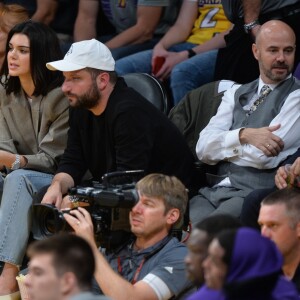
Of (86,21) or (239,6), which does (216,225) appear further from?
(86,21)

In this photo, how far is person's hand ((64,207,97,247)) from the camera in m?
4.78

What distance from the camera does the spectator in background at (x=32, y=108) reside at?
6160 mm

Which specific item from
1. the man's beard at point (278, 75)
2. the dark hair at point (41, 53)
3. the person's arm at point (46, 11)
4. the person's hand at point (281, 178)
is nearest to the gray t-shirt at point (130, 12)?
the person's arm at point (46, 11)

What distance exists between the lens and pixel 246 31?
6562mm

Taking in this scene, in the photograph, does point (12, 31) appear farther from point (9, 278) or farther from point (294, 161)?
point (294, 161)

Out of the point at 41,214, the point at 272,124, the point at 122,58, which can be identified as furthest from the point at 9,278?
the point at 122,58

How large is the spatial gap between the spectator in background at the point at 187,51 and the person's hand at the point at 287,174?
1.54m

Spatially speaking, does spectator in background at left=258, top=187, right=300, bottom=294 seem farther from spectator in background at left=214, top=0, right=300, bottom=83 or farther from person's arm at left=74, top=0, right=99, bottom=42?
person's arm at left=74, top=0, right=99, bottom=42

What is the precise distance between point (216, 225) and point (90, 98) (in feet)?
5.78

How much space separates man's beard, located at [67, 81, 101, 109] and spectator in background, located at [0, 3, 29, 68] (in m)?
1.38

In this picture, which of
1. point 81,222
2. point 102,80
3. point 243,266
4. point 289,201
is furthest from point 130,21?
point 243,266

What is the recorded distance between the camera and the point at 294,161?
5.39 meters

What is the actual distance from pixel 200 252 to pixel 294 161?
1580mm

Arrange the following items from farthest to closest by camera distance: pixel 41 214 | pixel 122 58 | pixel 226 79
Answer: pixel 122 58, pixel 226 79, pixel 41 214
